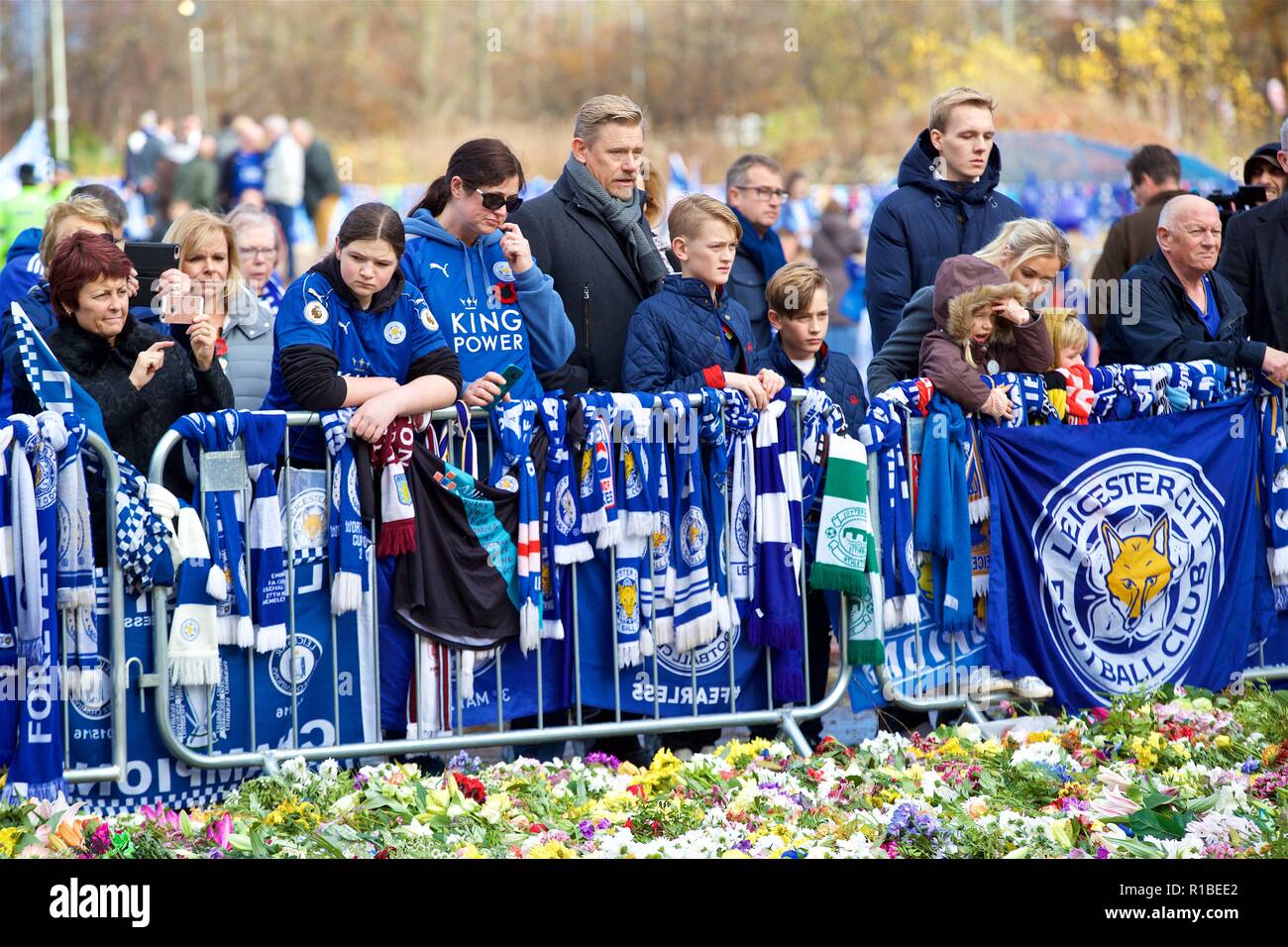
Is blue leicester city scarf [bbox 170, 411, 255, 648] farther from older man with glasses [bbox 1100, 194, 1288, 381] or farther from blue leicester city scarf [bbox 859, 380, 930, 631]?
older man with glasses [bbox 1100, 194, 1288, 381]

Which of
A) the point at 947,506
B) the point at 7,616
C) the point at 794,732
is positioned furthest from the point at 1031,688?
the point at 7,616

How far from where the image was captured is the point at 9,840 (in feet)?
16.9

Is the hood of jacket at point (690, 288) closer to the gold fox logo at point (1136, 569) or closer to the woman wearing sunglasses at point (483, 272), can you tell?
the woman wearing sunglasses at point (483, 272)

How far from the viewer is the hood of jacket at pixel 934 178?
25.2 feet

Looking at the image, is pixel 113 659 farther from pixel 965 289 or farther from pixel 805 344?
pixel 965 289

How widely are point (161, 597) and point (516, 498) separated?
1.28 m

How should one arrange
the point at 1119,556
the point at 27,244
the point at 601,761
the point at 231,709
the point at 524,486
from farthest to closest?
the point at 27,244 < the point at 1119,556 < the point at 524,486 < the point at 601,761 < the point at 231,709

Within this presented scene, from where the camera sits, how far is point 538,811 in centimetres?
551

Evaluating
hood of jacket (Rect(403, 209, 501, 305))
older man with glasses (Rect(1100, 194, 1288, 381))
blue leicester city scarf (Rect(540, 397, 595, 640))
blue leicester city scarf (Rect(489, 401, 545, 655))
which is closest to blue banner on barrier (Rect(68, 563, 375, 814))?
blue leicester city scarf (Rect(489, 401, 545, 655))

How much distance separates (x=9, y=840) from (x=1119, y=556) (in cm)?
430

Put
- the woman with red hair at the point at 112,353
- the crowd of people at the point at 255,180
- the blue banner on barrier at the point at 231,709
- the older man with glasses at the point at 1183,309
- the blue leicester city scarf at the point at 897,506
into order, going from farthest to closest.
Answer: the crowd of people at the point at 255,180
the older man with glasses at the point at 1183,309
the blue leicester city scarf at the point at 897,506
the woman with red hair at the point at 112,353
the blue banner on barrier at the point at 231,709

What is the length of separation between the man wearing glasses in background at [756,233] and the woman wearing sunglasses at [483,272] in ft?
6.40

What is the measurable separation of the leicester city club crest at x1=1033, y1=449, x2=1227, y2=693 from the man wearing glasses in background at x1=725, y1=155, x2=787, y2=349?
1.82 m

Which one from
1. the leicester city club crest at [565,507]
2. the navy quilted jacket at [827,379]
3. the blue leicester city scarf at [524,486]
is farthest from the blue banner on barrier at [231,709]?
the navy quilted jacket at [827,379]
